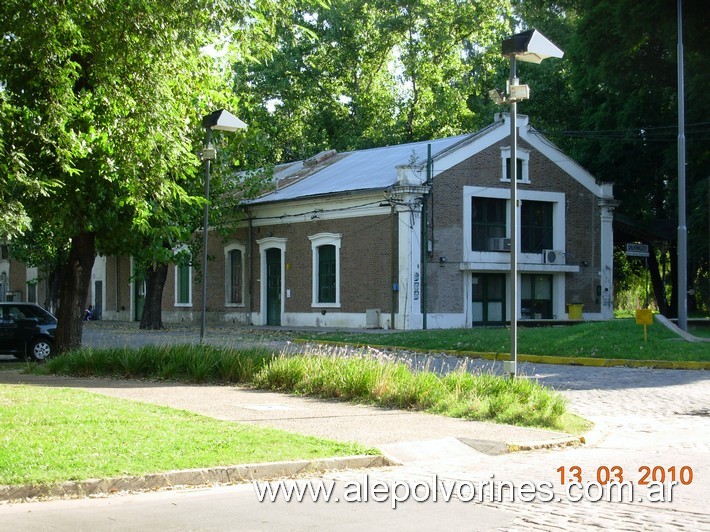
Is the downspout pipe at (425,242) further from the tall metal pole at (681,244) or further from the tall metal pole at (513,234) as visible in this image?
the tall metal pole at (513,234)

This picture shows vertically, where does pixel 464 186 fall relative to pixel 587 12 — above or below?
below

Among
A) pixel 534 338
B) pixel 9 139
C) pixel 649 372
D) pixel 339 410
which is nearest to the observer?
pixel 339 410

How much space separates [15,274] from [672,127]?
4699 cm

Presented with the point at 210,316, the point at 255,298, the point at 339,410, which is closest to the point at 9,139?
the point at 339,410

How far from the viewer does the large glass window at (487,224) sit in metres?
36.7

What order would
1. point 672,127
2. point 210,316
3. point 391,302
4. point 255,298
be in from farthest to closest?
point 210,316 → point 255,298 → point 672,127 → point 391,302

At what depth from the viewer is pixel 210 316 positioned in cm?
4478

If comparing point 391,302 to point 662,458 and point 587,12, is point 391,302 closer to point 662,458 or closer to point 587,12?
point 587,12

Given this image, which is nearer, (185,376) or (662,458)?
(662,458)

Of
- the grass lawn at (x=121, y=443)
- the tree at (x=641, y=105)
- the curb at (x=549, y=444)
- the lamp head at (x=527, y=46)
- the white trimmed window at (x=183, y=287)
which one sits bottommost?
the curb at (x=549, y=444)

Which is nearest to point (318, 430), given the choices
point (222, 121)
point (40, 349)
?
point (222, 121)

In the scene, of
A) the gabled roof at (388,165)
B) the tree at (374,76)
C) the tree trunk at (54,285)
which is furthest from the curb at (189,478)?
the tree at (374,76)

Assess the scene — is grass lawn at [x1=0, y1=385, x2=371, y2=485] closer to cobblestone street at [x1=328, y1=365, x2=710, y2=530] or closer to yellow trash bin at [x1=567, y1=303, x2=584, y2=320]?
cobblestone street at [x1=328, y1=365, x2=710, y2=530]

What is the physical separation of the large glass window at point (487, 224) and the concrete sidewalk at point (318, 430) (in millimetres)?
21691
